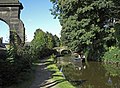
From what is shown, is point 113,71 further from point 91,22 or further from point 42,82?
point 42,82

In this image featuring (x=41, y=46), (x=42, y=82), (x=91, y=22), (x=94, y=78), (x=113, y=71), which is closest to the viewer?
(x=42, y=82)

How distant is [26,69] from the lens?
22.6 meters

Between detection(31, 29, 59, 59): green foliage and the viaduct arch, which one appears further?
detection(31, 29, 59, 59): green foliage

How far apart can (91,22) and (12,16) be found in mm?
29578

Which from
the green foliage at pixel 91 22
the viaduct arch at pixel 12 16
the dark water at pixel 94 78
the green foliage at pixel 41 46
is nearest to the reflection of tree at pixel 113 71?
the dark water at pixel 94 78

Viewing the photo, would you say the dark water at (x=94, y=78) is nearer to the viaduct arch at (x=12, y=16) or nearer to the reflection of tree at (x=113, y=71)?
the reflection of tree at (x=113, y=71)

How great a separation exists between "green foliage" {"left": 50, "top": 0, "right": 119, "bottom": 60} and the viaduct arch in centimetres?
2692

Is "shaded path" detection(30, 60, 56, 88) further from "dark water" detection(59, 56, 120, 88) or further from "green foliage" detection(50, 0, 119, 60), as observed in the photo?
"green foliage" detection(50, 0, 119, 60)

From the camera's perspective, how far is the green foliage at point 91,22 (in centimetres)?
4228

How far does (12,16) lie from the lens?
50.8ft

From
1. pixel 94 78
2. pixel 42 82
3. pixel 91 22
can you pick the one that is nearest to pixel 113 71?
pixel 94 78

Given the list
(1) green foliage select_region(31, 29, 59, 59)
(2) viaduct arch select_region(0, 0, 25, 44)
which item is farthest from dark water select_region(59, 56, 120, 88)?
(1) green foliage select_region(31, 29, 59, 59)

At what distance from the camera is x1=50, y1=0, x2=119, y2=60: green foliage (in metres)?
42.3

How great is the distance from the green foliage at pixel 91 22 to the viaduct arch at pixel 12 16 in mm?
26918
